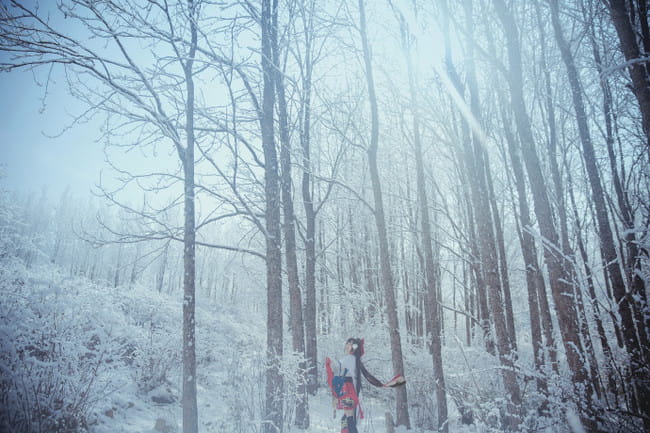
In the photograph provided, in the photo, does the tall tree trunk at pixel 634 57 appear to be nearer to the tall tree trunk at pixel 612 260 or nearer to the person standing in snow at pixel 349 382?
the tall tree trunk at pixel 612 260

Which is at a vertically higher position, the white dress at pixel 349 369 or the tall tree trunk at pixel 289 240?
the tall tree trunk at pixel 289 240

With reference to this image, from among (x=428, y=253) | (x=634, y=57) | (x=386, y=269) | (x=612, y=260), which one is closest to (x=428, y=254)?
(x=428, y=253)

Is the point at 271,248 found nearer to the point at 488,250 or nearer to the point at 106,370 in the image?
the point at 488,250

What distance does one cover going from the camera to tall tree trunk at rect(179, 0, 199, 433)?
4930 mm

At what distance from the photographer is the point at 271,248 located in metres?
5.71

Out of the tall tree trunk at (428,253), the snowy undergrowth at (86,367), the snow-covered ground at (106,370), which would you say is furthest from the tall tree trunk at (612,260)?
the snowy undergrowth at (86,367)

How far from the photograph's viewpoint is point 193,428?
15.8 feet

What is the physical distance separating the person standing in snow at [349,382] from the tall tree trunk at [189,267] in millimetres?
2311

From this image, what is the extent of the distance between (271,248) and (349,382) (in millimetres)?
2723

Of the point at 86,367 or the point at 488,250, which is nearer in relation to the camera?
the point at 86,367

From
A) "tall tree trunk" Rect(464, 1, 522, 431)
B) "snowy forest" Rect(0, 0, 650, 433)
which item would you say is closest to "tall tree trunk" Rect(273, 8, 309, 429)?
"snowy forest" Rect(0, 0, 650, 433)

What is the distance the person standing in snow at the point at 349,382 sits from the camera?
4.84 m

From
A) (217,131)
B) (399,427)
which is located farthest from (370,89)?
(399,427)

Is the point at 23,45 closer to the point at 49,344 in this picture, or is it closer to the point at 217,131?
the point at 217,131
